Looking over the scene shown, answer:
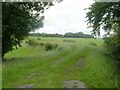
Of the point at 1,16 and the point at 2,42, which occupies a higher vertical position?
the point at 1,16

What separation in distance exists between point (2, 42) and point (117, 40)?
21970mm

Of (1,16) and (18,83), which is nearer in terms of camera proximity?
(18,83)

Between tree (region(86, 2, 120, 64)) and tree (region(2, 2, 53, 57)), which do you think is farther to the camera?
tree (region(86, 2, 120, 64))

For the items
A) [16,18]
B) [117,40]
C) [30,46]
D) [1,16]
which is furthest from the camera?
[30,46]

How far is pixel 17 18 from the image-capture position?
39.0 m

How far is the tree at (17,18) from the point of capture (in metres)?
38.3

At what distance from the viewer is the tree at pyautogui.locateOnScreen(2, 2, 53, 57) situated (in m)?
38.3

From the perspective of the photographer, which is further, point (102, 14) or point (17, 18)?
point (102, 14)

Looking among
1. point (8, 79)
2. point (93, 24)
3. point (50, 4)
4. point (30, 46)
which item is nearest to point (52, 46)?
point (30, 46)

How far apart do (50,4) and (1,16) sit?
706 centimetres

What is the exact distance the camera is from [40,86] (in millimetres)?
18531

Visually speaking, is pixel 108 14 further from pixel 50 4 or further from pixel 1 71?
pixel 1 71

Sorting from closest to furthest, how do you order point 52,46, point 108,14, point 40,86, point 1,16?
point 40,86 → point 1,16 → point 108,14 → point 52,46

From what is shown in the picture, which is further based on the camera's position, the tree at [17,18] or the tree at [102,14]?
the tree at [102,14]
